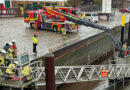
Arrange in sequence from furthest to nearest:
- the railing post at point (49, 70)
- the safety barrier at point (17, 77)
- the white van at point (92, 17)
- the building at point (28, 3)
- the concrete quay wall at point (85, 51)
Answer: the building at point (28, 3) → the white van at point (92, 17) → the concrete quay wall at point (85, 51) → the safety barrier at point (17, 77) → the railing post at point (49, 70)

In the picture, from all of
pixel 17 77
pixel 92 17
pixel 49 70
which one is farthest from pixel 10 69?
pixel 92 17

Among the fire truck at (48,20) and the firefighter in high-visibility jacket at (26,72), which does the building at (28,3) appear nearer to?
the fire truck at (48,20)

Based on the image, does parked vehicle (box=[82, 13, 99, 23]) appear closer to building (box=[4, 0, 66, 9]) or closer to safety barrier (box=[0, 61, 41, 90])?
building (box=[4, 0, 66, 9])

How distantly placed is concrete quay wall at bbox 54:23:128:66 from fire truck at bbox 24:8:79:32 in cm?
Answer: 294

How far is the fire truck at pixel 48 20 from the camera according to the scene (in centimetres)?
2195

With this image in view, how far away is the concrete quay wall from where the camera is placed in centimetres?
1532

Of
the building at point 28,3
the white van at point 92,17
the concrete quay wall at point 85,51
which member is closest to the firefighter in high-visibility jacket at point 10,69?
the concrete quay wall at point 85,51

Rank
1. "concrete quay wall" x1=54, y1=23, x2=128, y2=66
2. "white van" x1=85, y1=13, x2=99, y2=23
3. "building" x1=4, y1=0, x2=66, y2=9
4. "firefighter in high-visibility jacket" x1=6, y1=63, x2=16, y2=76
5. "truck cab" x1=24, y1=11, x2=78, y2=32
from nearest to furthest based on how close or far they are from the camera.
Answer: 1. "firefighter in high-visibility jacket" x1=6, y1=63, x2=16, y2=76
2. "concrete quay wall" x1=54, y1=23, x2=128, y2=66
3. "truck cab" x1=24, y1=11, x2=78, y2=32
4. "white van" x1=85, y1=13, x2=99, y2=23
5. "building" x1=4, y1=0, x2=66, y2=9

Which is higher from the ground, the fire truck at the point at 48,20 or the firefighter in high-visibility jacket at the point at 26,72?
the fire truck at the point at 48,20

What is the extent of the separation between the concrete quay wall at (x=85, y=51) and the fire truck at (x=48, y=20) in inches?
116

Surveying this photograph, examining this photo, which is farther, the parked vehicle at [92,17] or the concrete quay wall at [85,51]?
the parked vehicle at [92,17]

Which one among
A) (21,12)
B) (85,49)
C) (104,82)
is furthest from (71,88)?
(21,12)

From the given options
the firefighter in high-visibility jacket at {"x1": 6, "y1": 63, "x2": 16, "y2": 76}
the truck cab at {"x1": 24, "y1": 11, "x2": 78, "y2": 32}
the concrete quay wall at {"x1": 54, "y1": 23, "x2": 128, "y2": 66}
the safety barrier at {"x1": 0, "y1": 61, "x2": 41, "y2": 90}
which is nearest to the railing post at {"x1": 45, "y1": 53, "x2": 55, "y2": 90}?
the safety barrier at {"x1": 0, "y1": 61, "x2": 41, "y2": 90}

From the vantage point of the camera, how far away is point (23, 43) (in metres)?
17.1
